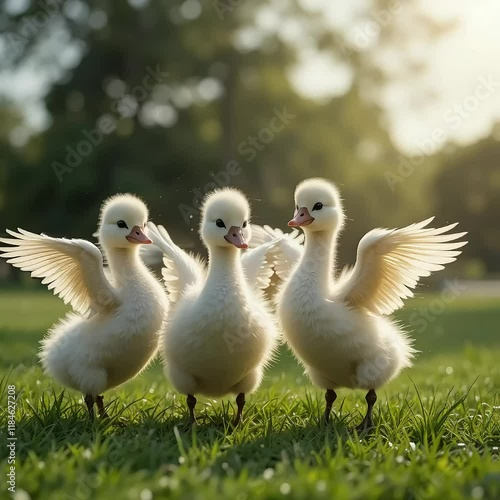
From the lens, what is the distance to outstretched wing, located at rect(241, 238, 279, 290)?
20.1 ft

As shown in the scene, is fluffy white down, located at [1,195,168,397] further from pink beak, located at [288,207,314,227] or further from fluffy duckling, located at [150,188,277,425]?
pink beak, located at [288,207,314,227]

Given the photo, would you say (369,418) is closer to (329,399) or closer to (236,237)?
(329,399)

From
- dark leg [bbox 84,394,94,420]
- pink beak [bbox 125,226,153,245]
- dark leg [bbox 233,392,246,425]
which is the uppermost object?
pink beak [bbox 125,226,153,245]

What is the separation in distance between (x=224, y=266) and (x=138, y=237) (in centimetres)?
76

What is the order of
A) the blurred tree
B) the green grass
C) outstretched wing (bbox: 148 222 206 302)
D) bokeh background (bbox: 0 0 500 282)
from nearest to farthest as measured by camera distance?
the green grass, outstretched wing (bbox: 148 222 206 302), bokeh background (bbox: 0 0 500 282), the blurred tree

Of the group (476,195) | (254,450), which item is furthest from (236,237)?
(476,195)

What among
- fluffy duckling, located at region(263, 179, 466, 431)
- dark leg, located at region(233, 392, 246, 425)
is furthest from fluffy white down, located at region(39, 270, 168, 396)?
fluffy duckling, located at region(263, 179, 466, 431)

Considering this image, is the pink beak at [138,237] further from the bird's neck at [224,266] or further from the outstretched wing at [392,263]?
the outstretched wing at [392,263]

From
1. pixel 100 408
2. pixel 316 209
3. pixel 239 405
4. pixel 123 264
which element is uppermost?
pixel 316 209

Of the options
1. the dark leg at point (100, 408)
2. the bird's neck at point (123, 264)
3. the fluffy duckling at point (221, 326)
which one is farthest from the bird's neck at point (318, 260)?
the dark leg at point (100, 408)

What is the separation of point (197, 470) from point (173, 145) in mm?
23318

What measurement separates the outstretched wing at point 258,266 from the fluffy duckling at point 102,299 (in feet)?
2.67

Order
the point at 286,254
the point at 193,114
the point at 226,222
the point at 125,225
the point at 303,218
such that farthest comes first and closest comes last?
the point at 193,114
the point at 286,254
the point at 125,225
the point at 303,218
the point at 226,222

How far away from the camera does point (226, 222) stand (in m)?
5.14
